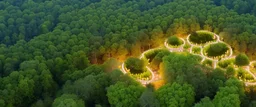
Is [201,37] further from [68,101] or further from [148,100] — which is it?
[68,101]

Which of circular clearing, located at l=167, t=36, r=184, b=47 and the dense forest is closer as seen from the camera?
the dense forest

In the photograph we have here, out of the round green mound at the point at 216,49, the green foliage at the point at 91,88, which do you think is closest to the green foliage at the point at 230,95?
the round green mound at the point at 216,49

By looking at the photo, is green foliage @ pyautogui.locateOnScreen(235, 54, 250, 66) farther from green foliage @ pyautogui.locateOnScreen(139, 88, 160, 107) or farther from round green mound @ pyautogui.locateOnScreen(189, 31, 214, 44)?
green foliage @ pyautogui.locateOnScreen(139, 88, 160, 107)

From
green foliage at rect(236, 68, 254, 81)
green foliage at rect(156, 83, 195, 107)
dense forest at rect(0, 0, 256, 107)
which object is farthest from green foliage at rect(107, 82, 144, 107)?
green foliage at rect(236, 68, 254, 81)

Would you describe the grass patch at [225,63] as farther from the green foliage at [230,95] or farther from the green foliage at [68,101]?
the green foliage at [68,101]

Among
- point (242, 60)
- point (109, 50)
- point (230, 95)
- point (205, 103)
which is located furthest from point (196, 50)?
point (205, 103)

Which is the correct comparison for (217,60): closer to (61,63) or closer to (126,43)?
(126,43)
